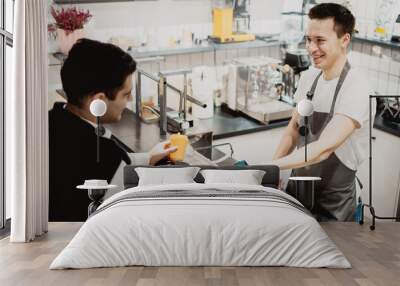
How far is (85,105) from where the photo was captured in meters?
7.08

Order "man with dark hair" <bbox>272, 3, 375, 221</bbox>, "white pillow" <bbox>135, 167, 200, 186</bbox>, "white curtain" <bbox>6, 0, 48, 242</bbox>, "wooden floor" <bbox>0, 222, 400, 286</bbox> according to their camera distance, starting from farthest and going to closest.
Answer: "man with dark hair" <bbox>272, 3, 375, 221</bbox> → "white pillow" <bbox>135, 167, 200, 186</bbox> → "white curtain" <bbox>6, 0, 48, 242</bbox> → "wooden floor" <bbox>0, 222, 400, 286</bbox>

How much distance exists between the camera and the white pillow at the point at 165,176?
271 inches

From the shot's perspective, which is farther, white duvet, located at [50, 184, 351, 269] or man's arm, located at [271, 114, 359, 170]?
man's arm, located at [271, 114, 359, 170]

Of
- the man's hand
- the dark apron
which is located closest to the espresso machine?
the dark apron

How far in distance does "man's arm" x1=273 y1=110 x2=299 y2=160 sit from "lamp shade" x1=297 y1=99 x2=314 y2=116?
0.61 ft

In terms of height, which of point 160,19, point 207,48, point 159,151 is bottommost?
point 159,151

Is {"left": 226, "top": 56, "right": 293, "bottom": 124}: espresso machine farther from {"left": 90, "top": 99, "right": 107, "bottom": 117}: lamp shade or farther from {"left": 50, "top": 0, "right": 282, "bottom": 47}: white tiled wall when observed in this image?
{"left": 90, "top": 99, "right": 107, "bottom": 117}: lamp shade

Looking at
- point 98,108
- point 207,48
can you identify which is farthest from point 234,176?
point 98,108

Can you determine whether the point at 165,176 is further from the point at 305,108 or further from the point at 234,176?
the point at 305,108

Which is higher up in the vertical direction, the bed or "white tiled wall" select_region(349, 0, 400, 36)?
"white tiled wall" select_region(349, 0, 400, 36)

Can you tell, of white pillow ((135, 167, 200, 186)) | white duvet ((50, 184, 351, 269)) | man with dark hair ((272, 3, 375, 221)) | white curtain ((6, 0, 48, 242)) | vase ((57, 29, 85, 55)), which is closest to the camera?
white duvet ((50, 184, 351, 269))

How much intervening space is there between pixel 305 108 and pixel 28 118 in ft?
9.12

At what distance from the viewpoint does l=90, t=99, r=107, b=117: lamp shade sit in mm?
6924

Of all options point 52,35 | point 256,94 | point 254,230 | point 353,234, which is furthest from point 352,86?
point 52,35
